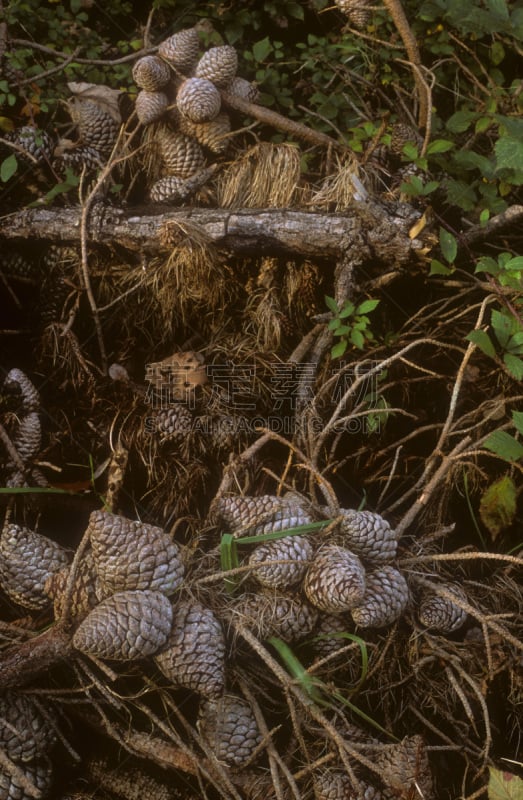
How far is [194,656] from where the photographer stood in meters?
1.67

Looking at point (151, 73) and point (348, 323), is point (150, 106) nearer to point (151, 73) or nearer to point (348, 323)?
point (151, 73)

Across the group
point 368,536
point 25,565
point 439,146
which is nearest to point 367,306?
point 439,146

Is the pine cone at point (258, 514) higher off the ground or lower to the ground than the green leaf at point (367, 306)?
lower

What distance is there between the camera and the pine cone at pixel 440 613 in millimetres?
1814

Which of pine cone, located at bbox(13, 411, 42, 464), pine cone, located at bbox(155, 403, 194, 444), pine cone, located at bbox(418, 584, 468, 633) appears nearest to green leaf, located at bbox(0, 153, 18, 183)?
pine cone, located at bbox(13, 411, 42, 464)

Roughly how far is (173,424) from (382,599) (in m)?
0.89

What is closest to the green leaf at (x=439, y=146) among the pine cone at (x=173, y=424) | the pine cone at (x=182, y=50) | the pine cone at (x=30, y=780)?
the pine cone at (x=182, y=50)

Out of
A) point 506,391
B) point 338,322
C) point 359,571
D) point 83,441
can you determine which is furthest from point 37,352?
point 506,391

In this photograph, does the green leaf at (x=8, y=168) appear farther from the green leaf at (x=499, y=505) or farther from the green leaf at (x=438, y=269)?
the green leaf at (x=499, y=505)

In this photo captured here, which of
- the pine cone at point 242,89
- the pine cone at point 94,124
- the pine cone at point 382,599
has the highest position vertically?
the pine cone at point 242,89

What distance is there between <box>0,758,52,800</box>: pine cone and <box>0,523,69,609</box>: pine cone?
0.43 m

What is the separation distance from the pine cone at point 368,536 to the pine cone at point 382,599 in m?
0.05

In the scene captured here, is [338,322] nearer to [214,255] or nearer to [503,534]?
[214,255]

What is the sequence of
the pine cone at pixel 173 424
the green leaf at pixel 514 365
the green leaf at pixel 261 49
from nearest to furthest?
1. the green leaf at pixel 514 365
2. the pine cone at pixel 173 424
3. the green leaf at pixel 261 49
